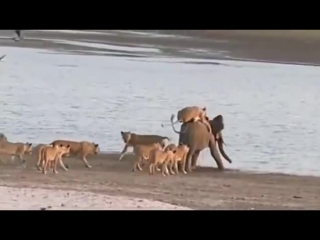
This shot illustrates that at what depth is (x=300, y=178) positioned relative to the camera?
2307mm

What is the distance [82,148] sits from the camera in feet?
7.75

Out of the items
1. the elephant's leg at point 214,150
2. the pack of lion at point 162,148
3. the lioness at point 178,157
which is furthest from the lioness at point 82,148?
the elephant's leg at point 214,150

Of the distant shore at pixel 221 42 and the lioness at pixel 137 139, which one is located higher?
the distant shore at pixel 221 42

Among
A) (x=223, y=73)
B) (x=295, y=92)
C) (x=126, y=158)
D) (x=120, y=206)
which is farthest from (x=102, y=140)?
(x=295, y=92)

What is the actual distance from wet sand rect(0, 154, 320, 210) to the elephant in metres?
0.04

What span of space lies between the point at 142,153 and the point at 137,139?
0.21 ft

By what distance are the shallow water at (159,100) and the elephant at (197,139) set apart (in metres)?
0.03

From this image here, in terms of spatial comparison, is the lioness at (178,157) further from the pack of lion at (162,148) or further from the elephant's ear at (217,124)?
the elephant's ear at (217,124)

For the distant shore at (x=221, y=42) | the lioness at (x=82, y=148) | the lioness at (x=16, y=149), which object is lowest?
the lioness at (x=16, y=149)

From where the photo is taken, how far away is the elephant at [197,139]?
2322 millimetres

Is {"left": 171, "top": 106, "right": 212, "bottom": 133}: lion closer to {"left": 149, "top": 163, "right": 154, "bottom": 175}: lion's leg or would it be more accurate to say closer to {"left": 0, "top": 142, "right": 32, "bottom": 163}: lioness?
{"left": 149, "top": 163, "right": 154, "bottom": 175}: lion's leg

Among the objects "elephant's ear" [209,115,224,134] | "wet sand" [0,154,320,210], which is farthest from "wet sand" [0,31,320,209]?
"elephant's ear" [209,115,224,134]
